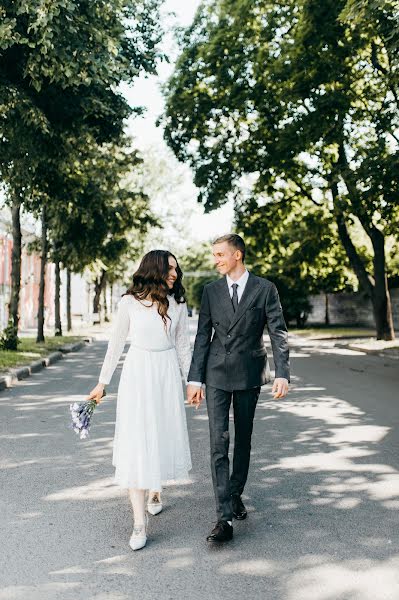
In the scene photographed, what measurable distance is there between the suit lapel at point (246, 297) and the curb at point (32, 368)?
344 inches

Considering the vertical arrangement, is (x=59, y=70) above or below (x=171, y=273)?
above

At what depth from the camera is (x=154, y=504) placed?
5.05 m

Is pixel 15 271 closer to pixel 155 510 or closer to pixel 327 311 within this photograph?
pixel 155 510

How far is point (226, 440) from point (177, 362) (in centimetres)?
61

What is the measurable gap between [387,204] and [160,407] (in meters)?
15.0

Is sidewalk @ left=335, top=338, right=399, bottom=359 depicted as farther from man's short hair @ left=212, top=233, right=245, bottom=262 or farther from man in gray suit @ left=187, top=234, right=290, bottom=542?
man's short hair @ left=212, top=233, right=245, bottom=262

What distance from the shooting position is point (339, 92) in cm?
1922

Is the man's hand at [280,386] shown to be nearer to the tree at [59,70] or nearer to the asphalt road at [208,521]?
the asphalt road at [208,521]

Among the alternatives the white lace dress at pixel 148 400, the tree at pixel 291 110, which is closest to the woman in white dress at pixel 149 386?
the white lace dress at pixel 148 400

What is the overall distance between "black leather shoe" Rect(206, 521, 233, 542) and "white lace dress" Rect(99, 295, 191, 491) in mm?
426

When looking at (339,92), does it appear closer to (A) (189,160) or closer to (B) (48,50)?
(A) (189,160)

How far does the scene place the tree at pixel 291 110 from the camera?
18141 millimetres

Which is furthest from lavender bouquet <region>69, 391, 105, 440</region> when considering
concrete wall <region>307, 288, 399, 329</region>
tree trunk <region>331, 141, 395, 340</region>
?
concrete wall <region>307, 288, 399, 329</region>

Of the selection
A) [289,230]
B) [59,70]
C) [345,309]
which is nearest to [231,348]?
[59,70]
